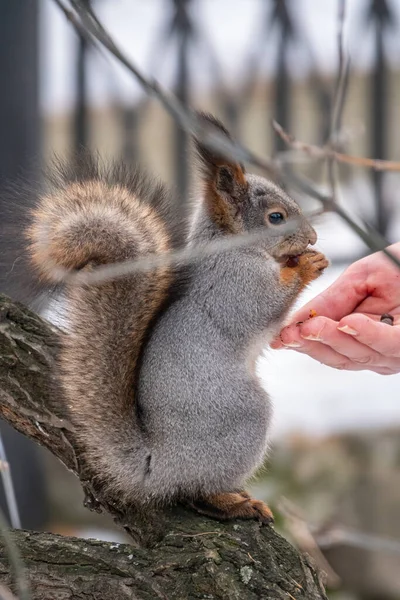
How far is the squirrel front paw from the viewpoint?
1.58 metres

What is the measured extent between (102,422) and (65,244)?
0.27m

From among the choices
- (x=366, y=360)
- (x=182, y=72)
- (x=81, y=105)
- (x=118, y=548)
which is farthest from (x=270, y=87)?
(x=118, y=548)

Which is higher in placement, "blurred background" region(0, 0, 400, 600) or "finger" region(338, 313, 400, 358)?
"blurred background" region(0, 0, 400, 600)

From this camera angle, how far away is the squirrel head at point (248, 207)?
1.57m

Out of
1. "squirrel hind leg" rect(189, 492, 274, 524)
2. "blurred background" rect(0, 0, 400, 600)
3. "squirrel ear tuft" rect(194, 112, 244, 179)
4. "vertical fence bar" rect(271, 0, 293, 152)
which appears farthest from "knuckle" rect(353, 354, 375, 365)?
"vertical fence bar" rect(271, 0, 293, 152)

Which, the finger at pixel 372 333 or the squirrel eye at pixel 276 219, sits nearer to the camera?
the finger at pixel 372 333

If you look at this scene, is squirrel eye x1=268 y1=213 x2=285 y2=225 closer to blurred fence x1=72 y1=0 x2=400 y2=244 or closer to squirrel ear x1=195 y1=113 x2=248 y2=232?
squirrel ear x1=195 y1=113 x2=248 y2=232

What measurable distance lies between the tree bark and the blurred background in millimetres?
1225

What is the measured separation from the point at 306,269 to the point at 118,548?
0.61m

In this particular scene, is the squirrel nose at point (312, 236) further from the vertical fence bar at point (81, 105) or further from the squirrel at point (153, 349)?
the vertical fence bar at point (81, 105)

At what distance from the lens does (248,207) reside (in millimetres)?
1607

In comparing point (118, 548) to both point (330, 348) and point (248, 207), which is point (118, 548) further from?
point (248, 207)

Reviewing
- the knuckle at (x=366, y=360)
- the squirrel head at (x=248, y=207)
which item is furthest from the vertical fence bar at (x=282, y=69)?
the knuckle at (x=366, y=360)

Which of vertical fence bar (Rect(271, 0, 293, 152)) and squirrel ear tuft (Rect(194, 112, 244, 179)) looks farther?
vertical fence bar (Rect(271, 0, 293, 152))
